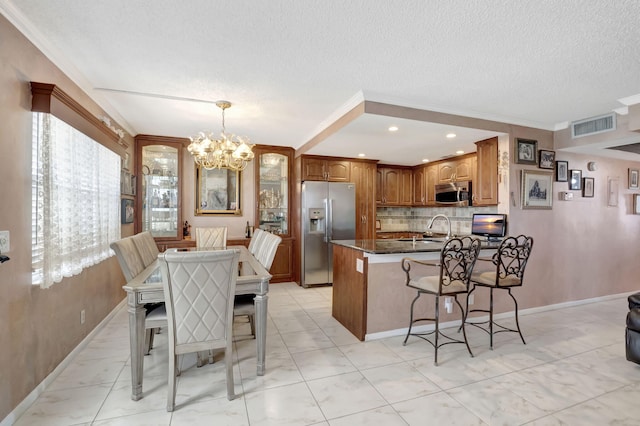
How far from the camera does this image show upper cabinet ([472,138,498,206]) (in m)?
3.84

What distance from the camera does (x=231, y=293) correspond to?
6.57ft

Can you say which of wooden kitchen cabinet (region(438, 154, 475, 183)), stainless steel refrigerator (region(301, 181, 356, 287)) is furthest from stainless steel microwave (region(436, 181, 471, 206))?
stainless steel refrigerator (region(301, 181, 356, 287))

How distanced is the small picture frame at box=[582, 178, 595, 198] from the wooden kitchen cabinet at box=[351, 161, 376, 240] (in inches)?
119

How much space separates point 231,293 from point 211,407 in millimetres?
726

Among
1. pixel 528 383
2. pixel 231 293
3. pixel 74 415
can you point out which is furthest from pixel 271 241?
pixel 528 383

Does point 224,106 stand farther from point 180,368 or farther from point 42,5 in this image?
point 180,368

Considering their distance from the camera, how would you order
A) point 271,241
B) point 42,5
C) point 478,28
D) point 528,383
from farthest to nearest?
point 271,241, point 528,383, point 478,28, point 42,5

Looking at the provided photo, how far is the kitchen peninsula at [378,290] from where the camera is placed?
2.96 meters

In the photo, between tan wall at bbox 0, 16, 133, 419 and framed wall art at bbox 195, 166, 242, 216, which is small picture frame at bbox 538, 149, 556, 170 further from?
tan wall at bbox 0, 16, 133, 419

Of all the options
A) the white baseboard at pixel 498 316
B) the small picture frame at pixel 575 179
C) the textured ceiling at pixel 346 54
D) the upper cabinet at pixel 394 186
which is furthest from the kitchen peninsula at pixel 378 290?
the upper cabinet at pixel 394 186

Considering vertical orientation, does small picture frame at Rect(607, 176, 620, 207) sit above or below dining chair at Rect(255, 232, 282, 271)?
above

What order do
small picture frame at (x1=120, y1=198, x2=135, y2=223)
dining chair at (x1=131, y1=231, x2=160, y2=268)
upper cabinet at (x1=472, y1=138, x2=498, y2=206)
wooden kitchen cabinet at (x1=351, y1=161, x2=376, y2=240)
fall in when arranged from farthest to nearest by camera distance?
1. wooden kitchen cabinet at (x1=351, y1=161, x2=376, y2=240)
2. small picture frame at (x1=120, y1=198, x2=135, y2=223)
3. upper cabinet at (x1=472, y1=138, x2=498, y2=206)
4. dining chair at (x1=131, y1=231, x2=160, y2=268)

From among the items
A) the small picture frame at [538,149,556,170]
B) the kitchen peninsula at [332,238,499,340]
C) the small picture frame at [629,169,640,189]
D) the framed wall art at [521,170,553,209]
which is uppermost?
the small picture frame at [538,149,556,170]

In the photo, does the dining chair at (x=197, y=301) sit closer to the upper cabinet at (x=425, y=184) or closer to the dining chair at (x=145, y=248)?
the dining chair at (x=145, y=248)
